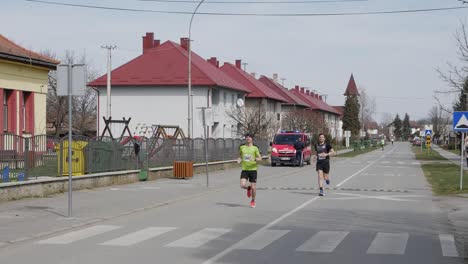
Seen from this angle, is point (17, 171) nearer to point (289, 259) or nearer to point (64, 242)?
point (64, 242)

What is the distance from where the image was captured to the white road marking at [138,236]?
434 inches

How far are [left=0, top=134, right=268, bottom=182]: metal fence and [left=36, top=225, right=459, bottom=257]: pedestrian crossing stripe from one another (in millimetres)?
6495

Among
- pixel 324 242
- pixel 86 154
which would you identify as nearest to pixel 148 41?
pixel 86 154

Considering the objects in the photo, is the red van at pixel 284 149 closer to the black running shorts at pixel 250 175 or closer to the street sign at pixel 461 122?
the street sign at pixel 461 122

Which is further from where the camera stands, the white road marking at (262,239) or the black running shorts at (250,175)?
the black running shorts at (250,175)

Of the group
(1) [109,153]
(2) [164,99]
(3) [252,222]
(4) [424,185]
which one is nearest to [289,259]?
(3) [252,222]

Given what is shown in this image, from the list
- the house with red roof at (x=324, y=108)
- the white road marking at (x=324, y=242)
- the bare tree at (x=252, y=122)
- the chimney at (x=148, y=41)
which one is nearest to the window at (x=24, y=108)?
the white road marking at (x=324, y=242)

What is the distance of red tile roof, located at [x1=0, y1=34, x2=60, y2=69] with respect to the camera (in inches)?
1079

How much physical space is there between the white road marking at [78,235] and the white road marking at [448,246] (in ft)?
19.3

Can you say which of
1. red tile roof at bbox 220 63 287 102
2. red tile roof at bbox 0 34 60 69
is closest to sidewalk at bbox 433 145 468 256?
red tile roof at bbox 0 34 60 69

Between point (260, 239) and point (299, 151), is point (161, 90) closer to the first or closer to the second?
point (299, 151)

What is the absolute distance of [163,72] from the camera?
6012cm

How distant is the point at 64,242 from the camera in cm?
1120

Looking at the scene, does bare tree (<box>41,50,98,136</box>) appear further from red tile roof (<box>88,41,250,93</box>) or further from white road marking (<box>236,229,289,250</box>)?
white road marking (<box>236,229,289,250</box>)
